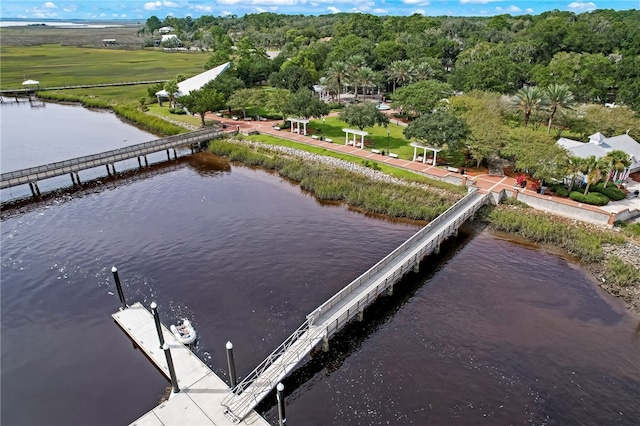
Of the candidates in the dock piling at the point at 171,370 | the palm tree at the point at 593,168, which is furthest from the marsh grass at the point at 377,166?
the dock piling at the point at 171,370

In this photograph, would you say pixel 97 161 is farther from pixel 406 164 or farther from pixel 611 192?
pixel 611 192

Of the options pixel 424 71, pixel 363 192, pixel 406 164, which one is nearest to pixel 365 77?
pixel 424 71

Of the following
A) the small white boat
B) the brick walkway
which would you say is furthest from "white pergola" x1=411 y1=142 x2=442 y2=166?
the small white boat

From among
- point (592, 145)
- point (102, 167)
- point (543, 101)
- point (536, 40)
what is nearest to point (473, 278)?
point (592, 145)

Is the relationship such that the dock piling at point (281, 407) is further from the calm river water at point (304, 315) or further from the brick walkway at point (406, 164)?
the brick walkway at point (406, 164)

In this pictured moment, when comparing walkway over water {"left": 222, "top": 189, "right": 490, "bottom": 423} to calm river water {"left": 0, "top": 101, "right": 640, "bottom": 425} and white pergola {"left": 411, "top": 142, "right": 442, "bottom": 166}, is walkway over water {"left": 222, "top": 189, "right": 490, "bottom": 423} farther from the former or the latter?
white pergola {"left": 411, "top": 142, "right": 442, "bottom": 166}

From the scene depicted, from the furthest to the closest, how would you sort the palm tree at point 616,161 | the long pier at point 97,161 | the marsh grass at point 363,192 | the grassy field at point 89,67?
the grassy field at point 89,67
the long pier at point 97,161
the marsh grass at point 363,192
the palm tree at point 616,161
